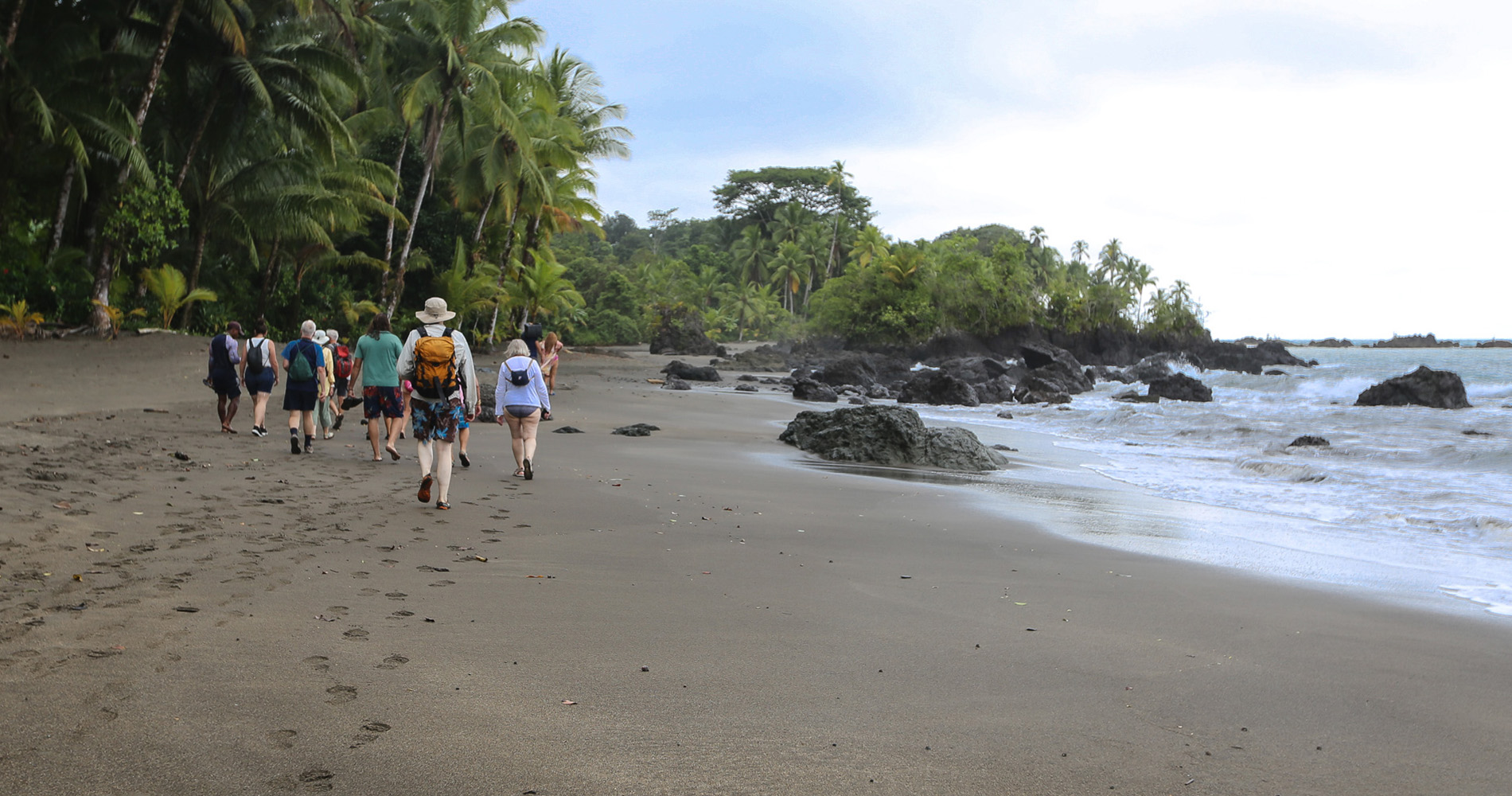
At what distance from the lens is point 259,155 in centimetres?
2180

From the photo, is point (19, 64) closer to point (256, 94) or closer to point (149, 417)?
point (256, 94)

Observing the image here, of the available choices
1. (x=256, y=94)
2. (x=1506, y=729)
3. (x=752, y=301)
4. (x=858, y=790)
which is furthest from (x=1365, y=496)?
(x=752, y=301)

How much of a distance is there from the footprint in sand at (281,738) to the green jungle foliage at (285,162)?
16383 millimetres

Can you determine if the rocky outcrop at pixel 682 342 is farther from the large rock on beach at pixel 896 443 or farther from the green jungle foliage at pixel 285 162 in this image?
the large rock on beach at pixel 896 443

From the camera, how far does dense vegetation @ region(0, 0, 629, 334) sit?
16.8 meters

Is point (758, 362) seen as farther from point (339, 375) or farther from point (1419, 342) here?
point (1419, 342)

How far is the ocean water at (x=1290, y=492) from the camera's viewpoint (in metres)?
6.08

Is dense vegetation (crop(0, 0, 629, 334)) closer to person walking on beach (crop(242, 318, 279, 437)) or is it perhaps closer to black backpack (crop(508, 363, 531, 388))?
person walking on beach (crop(242, 318, 279, 437))

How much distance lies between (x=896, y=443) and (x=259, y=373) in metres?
7.23

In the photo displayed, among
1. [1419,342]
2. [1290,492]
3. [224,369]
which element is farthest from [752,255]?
[1419,342]

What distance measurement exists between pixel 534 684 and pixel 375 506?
3.85m

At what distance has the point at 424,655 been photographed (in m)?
3.28

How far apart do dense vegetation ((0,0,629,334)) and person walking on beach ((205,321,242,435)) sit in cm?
762

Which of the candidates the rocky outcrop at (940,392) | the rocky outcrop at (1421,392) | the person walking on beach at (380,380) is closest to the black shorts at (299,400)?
the person walking on beach at (380,380)
